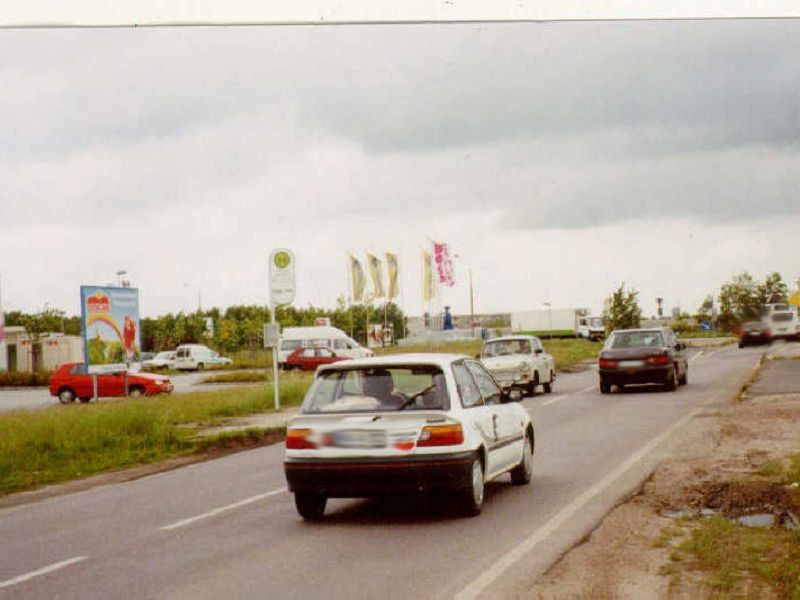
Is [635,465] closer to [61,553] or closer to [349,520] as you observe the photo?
[349,520]

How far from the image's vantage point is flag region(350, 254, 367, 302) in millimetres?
65438

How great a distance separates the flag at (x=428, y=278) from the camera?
6438cm

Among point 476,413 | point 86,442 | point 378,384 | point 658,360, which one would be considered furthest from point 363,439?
point 658,360

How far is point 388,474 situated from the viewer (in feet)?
33.1

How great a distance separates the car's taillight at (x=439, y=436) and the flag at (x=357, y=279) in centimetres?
5511

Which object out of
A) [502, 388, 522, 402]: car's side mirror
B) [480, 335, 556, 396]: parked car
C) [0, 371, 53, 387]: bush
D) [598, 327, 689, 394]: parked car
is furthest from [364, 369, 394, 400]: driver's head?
[0, 371, 53, 387]: bush

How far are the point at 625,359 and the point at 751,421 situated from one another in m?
10.0

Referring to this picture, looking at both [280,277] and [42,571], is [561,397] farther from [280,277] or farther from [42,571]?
[42,571]

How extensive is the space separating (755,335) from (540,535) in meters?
5.76

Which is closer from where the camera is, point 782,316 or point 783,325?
point 783,325

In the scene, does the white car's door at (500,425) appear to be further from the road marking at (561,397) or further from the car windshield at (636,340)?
the car windshield at (636,340)

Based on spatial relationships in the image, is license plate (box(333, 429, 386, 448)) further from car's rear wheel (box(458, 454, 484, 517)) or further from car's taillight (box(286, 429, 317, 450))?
car's rear wheel (box(458, 454, 484, 517))

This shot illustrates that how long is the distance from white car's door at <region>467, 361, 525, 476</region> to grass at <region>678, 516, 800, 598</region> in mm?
2397

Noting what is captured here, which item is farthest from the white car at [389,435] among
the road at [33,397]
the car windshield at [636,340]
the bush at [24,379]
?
the bush at [24,379]
